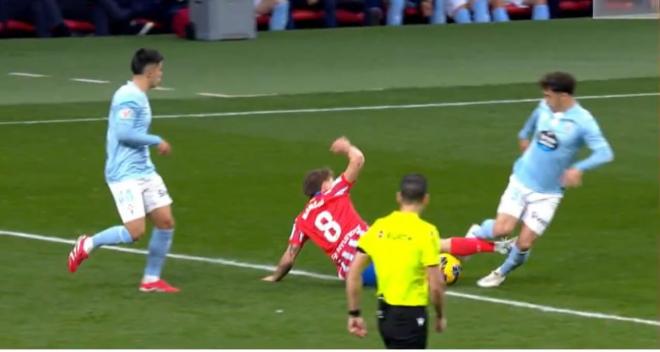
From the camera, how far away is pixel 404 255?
9.55 m

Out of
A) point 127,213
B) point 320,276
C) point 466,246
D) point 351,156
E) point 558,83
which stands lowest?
point 320,276

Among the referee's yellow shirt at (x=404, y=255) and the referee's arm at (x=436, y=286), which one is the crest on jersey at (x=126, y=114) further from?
the referee's arm at (x=436, y=286)

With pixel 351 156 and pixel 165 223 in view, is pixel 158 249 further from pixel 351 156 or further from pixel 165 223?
pixel 351 156

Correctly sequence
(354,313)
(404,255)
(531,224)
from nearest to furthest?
1. (404,255)
2. (354,313)
3. (531,224)

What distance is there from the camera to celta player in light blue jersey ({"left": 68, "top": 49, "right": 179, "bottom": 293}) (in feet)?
44.9

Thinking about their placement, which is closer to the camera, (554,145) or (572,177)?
(572,177)

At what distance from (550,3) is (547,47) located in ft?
21.0

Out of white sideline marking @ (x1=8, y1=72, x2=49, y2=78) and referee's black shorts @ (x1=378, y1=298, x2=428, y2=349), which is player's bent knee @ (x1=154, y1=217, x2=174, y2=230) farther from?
white sideline marking @ (x1=8, y1=72, x2=49, y2=78)

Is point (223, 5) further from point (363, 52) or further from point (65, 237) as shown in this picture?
point (65, 237)

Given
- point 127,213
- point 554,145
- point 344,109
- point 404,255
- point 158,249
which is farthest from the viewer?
point 344,109

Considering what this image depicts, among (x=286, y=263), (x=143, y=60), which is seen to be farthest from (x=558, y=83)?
(x=143, y=60)

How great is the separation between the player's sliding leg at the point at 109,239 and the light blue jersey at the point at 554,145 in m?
3.14

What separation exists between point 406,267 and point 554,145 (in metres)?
4.89

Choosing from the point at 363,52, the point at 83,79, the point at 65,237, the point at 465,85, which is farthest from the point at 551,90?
the point at 363,52
